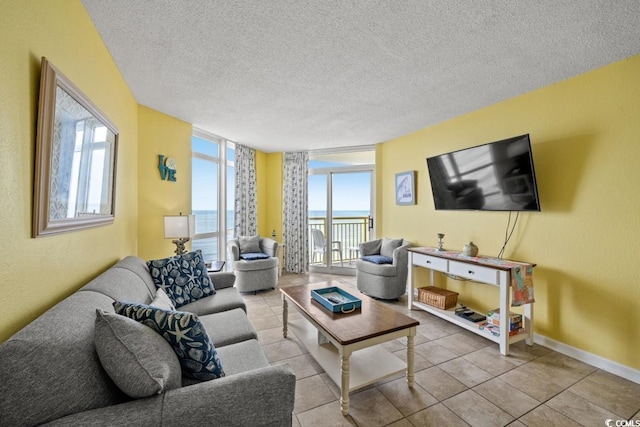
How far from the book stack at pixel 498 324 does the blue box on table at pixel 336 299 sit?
1352 millimetres

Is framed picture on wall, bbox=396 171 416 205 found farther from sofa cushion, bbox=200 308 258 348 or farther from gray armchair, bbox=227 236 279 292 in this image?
sofa cushion, bbox=200 308 258 348

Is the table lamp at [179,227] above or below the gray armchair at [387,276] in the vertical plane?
above

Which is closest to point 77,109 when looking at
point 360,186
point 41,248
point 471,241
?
Result: point 41,248

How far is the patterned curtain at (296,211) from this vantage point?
17.0ft

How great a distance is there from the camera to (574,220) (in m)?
2.28

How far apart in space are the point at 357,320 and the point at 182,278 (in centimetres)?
155

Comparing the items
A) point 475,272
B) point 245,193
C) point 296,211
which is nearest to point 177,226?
point 245,193

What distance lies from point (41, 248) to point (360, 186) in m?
4.36

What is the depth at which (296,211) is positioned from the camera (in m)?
5.21

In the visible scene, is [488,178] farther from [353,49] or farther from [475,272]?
[353,49]

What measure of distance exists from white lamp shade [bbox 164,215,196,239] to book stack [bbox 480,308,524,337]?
331cm

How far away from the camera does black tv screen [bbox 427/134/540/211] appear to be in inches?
93.8

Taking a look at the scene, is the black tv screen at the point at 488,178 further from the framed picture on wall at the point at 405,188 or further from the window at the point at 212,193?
the window at the point at 212,193

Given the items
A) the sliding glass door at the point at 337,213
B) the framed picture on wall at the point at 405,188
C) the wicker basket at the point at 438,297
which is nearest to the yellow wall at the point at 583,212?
the wicker basket at the point at 438,297
